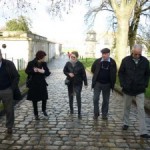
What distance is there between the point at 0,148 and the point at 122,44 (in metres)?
19.0

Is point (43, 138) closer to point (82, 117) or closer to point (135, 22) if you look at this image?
point (82, 117)

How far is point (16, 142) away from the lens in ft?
25.1

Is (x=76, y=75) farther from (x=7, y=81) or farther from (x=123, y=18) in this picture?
(x=123, y=18)

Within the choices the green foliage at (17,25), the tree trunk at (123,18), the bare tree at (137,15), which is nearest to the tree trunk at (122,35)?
the tree trunk at (123,18)

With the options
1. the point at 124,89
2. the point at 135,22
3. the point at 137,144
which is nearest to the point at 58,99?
the point at 124,89

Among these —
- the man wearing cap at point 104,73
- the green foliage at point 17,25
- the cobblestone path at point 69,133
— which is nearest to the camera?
the cobblestone path at point 69,133

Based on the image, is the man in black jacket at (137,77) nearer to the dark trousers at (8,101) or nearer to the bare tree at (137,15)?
the dark trousers at (8,101)

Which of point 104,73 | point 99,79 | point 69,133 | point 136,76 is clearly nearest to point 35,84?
point 99,79

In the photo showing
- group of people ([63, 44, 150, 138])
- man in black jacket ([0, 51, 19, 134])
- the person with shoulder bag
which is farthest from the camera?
the person with shoulder bag

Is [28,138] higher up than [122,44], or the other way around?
[122,44]

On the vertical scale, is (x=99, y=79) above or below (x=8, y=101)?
above

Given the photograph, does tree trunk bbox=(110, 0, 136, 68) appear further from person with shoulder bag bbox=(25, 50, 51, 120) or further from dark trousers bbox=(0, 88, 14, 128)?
dark trousers bbox=(0, 88, 14, 128)

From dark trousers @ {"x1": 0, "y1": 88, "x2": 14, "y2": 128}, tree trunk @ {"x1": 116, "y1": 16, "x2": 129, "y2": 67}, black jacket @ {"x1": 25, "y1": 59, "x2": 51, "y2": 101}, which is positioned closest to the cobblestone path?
dark trousers @ {"x1": 0, "y1": 88, "x2": 14, "y2": 128}

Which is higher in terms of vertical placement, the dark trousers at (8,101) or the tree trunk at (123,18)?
the tree trunk at (123,18)
